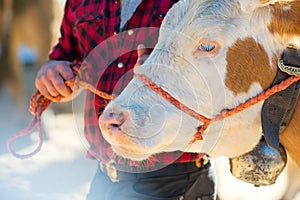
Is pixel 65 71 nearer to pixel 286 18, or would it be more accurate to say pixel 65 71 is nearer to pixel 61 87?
pixel 61 87

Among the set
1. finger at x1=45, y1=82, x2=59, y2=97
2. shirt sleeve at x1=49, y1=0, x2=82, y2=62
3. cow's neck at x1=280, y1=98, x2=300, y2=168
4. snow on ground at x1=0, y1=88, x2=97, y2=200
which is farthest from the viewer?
snow on ground at x1=0, y1=88, x2=97, y2=200

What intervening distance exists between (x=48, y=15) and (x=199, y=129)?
579 cm

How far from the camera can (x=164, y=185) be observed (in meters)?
2.15

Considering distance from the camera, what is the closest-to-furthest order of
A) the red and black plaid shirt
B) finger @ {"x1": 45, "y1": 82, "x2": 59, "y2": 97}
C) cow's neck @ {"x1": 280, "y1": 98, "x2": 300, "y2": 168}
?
1. cow's neck @ {"x1": 280, "y1": 98, "x2": 300, "y2": 168}
2. the red and black plaid shirt
3. finger @ {"x1": 45, "y1": 82, "x2": 59, "y2": 97}

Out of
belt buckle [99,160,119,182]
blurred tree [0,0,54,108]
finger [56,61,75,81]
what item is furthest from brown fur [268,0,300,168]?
blurred tree [0,0,54,108]

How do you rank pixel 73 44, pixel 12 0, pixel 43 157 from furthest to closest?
pixel 12 0 → pixel 43 157 → pixel 73 44

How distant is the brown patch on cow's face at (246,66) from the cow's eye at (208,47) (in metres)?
0.04

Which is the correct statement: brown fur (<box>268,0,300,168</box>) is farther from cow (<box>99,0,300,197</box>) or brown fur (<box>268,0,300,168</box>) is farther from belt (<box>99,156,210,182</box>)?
belt (<box>99,156,210,182</box>)

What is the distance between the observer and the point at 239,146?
183 cm

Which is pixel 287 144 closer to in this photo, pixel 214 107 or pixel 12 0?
pixel 214 107

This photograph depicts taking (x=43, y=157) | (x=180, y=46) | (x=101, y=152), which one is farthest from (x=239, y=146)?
(x=43, y=157)

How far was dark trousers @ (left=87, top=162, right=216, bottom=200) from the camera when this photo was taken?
2150mm

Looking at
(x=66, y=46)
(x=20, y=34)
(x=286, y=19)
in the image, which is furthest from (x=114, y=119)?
(x=20, y=34)

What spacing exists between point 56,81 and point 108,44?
217 millimetres
